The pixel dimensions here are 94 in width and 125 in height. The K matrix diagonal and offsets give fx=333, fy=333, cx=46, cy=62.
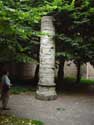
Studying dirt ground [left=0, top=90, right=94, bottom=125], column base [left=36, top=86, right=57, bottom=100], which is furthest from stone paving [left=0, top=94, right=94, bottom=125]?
column base [left=36, top=86, right=57, bottom=100]

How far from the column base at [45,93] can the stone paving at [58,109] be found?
10.4 inches

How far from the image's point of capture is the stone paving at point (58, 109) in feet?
38.4

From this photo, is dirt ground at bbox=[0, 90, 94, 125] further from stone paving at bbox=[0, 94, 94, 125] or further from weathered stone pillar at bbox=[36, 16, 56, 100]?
weathered stone pillar at bbox=[36, 16, 56, 100]

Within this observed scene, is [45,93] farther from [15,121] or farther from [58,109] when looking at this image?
[15,121]

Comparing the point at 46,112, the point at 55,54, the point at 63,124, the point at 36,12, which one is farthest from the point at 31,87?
the point at 36,12

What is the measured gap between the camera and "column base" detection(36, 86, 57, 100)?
15.3 metres

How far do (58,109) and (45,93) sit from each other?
2.13m

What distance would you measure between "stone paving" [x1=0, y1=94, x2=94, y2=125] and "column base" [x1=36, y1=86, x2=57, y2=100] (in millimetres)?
264

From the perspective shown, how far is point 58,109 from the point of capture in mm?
13336

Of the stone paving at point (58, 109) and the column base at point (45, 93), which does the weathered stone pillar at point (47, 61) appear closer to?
the column base at point (45, 93)

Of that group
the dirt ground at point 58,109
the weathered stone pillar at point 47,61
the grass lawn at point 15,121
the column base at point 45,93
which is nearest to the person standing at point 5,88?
the dirt ground at point 58,109

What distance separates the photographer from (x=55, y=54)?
1653cm

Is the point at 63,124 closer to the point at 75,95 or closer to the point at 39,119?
the point at 39,119

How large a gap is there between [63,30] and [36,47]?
1.80 m
